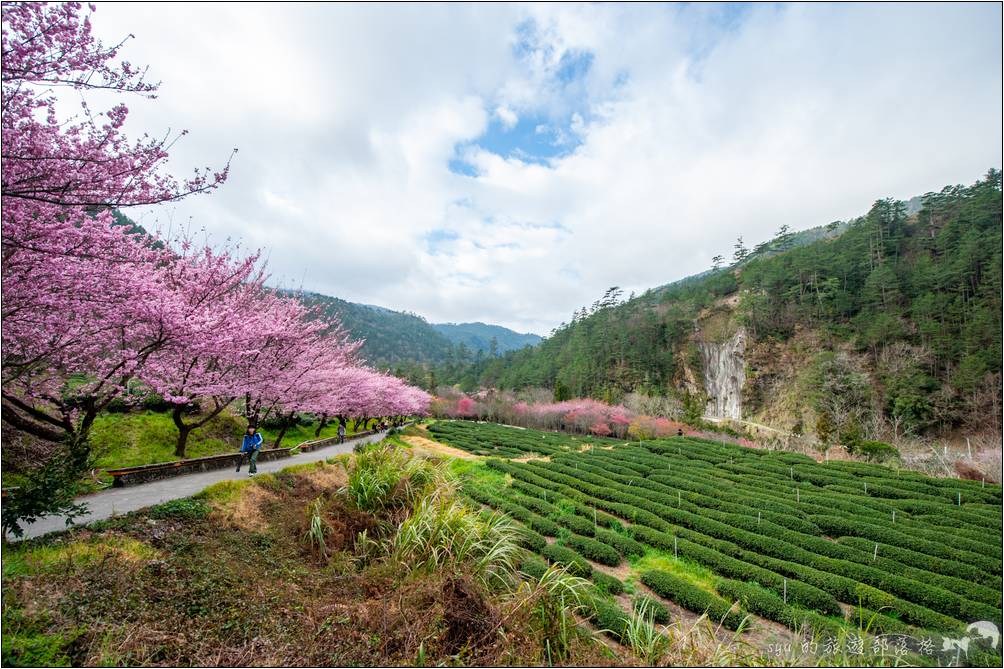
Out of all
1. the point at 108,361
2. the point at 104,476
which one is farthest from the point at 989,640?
the point at 104,476

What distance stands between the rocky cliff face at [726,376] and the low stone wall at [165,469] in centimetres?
4887

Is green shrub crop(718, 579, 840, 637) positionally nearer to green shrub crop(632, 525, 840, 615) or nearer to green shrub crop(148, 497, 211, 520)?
green shrub crop(632, 525, 840, 615)

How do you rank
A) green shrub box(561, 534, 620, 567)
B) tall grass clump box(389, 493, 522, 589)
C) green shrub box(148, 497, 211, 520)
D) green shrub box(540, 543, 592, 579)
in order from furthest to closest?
green shrub box(561, 534, 620, 567) < green shrub box(540, 543, 592, 579) < green shrub box(148, 497, 211, 520) < tall grass clump box(389, 493, 522, 589)

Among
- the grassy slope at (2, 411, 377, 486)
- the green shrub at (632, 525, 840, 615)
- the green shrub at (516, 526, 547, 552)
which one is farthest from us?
the grassy slope at (2, 411, 377, 486)

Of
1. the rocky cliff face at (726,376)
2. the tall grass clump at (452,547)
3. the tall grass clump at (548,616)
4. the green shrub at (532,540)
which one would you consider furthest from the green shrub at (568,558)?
the rocky cliff face at (726,376)

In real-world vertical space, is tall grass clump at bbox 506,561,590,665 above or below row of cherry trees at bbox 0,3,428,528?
below

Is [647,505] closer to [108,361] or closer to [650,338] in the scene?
[108,361]

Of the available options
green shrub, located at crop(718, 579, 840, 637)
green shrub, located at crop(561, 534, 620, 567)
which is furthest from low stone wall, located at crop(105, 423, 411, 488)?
green shrub, located at crop(718, 579, 840, 637)

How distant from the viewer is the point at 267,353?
13.1 m

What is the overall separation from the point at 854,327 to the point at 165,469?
181ft

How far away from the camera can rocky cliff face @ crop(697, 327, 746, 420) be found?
1836 inches

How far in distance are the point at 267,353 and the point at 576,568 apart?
37.7 ft

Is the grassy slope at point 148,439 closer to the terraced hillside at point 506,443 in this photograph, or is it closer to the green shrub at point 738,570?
the terraced hillside at point 506,443

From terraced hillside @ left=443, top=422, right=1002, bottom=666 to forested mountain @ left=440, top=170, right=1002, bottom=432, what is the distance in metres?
23.5
